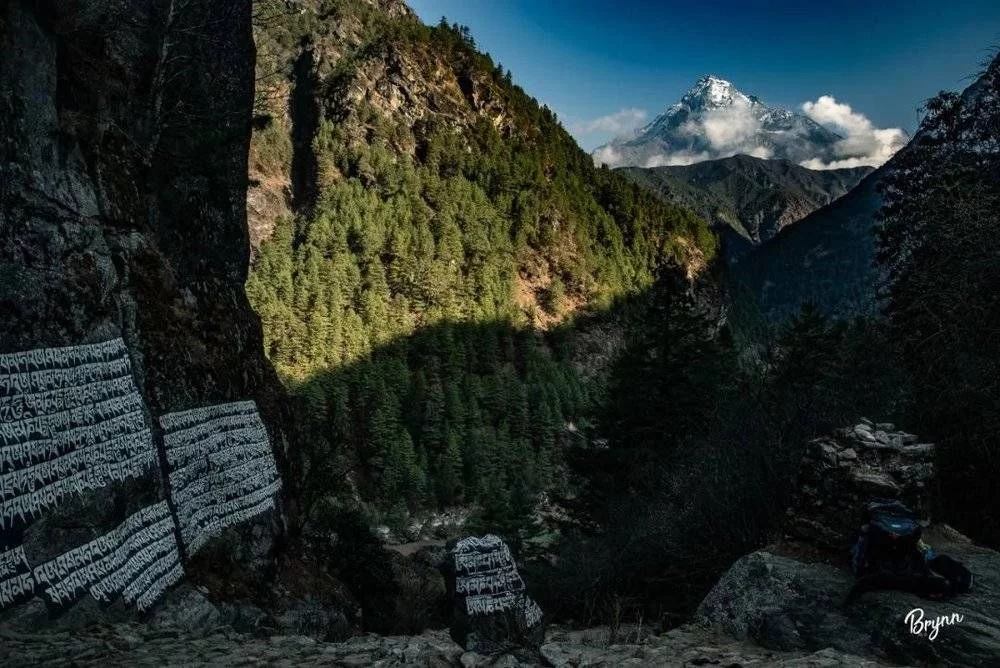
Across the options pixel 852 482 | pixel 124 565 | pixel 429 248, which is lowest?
pixel 852 482

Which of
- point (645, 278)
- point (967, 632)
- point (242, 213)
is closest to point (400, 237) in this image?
point (645, 278)

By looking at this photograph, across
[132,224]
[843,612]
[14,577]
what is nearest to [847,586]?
[843,612]

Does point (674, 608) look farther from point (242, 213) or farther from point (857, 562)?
point (242, 213)

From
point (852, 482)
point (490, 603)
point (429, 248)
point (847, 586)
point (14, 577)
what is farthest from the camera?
point (429, 248)

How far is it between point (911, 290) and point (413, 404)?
60892 mm

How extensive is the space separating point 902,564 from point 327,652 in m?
5.92

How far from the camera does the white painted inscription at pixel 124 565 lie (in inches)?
235

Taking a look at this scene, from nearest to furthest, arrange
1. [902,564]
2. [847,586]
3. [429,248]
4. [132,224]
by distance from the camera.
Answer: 1. [902,564]
2. [847,586]
3. [132,224]
4. [429,248]

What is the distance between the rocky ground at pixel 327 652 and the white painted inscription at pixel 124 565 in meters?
0.46

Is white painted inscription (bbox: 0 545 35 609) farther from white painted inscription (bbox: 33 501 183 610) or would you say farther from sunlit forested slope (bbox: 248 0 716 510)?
sunlit forested slope (bbox: 248 0 716 510)

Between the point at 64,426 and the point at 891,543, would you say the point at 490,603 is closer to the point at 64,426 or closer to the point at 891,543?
the point at 891,543

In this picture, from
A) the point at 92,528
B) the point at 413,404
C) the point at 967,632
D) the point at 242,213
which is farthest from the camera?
the point at 413,404

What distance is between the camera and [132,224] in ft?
31.9

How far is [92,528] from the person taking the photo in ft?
21.8
